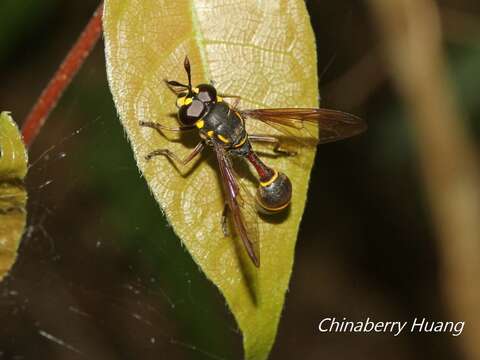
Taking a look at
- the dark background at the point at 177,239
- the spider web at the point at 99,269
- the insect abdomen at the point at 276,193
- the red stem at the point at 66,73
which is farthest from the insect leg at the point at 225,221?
the spider web at the point at 99,269

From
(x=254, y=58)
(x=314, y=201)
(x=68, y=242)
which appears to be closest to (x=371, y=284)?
(x=314, y=201)

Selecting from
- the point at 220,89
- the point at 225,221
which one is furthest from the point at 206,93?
the point at 225,221

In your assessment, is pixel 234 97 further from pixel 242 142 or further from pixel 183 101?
pixel 242 142

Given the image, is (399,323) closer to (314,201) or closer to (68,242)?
(314,201)

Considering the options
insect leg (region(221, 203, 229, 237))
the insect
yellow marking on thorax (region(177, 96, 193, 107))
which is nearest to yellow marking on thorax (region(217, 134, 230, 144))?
the insect

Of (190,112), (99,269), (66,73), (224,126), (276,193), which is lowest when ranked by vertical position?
(99,269)
